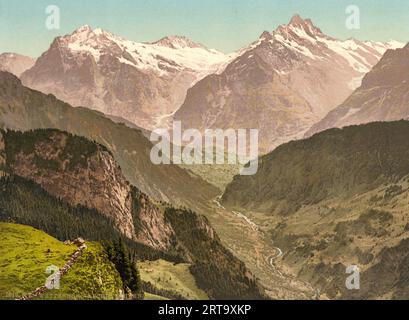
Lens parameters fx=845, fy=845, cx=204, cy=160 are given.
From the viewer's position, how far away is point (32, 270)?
18975 centimetres
